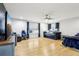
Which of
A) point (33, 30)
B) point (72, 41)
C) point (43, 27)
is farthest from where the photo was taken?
point (43, 27)

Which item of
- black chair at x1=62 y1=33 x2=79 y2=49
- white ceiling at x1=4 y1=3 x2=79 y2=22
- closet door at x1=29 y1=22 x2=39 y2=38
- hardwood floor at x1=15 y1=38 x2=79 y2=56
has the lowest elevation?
hardwood floor at x1=15 y1=38 x2=79 y2=56

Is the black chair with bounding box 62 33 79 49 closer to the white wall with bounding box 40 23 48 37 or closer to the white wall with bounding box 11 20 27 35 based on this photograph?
the white wall with bounding box 11 20 27 35

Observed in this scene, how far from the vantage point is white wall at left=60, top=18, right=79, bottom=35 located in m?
7.83

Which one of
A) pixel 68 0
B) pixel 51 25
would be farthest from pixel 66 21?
pixel 68 0

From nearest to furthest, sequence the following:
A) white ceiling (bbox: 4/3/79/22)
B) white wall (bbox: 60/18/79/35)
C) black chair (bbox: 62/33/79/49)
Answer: white ceiling (bbox: 4/3/79/22), black chair (bbox: 62/33/79/49), white wall (bbox: 60/18/79/35)

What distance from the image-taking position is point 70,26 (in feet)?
27.8

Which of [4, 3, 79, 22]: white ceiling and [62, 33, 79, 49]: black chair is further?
[62, 33, 79, 49]: black chair

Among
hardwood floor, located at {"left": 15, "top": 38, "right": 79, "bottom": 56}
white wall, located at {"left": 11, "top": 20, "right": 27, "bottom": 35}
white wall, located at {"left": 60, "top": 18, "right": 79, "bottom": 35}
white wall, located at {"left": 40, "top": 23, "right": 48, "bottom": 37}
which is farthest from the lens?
white wall, located at {"left": 40, "top": 23, "right": 48, "bottom": 37}

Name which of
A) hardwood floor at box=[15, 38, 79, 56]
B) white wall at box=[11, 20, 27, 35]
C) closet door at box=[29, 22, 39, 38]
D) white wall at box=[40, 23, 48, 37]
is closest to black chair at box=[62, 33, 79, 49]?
hardwood floor at box=[15, 38, 79, 56]

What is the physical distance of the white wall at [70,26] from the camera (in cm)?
783

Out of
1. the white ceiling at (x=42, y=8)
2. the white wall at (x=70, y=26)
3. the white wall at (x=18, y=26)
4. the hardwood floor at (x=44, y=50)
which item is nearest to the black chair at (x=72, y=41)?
the hardwood floor at (x=44, y=50)

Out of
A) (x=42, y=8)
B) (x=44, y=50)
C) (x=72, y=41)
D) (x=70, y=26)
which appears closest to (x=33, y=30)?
(x=70, y=26)

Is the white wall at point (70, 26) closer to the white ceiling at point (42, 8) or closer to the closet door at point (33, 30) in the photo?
the white ceiling at point (42, 8)

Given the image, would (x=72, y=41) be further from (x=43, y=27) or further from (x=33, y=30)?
(x=43, y=27)
